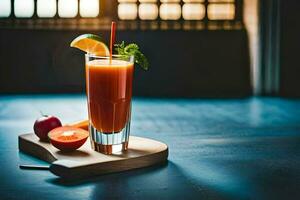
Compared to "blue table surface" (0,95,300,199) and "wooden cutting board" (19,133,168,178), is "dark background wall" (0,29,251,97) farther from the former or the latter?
"wooden cutting board" (19,133,168,178)

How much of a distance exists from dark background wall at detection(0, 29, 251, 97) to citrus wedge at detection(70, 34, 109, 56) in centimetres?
220

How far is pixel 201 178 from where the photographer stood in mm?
1627

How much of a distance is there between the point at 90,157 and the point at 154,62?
2396 mm

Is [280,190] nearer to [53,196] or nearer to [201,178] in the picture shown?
[201,178]

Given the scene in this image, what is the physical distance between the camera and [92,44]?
1764 mm

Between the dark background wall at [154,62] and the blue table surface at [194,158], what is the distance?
2.60 feet

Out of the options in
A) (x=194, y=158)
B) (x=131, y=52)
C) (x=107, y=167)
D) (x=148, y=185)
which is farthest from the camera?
(x=194, y=158)

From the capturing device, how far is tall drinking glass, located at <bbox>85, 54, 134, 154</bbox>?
5.64 feet

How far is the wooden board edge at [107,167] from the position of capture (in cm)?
158

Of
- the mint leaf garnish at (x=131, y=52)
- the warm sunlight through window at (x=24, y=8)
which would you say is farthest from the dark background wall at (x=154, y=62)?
the mint leaf garnish at (x=131, y=52)

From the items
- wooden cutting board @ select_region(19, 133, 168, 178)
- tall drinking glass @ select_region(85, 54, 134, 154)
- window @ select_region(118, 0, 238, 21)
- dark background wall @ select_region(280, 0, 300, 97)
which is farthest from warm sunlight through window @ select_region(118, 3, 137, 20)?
tall drinking glass @ select_region(85, 54, 134, 154)

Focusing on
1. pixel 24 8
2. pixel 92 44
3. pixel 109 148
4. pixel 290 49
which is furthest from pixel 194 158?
pixel 24 8

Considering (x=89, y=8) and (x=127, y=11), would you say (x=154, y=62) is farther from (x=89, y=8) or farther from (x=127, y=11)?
(x=89, y=8)

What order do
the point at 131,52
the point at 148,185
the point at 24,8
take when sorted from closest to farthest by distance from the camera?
the point at 148,185 → the point at 131,52 → the point at 24,8
